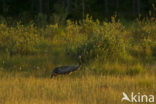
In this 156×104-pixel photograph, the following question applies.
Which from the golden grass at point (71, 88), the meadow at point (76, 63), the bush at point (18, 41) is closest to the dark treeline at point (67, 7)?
the bush at point (18, 41)

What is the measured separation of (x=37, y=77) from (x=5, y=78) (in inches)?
30.6

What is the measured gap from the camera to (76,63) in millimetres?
9141

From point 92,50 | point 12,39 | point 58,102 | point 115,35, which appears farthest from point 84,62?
point 58,102

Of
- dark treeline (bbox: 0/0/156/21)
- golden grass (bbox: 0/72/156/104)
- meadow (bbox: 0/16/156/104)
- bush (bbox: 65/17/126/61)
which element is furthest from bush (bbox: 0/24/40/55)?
dark treeline (bbox: 0/0/156/21)

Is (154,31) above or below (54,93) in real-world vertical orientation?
above

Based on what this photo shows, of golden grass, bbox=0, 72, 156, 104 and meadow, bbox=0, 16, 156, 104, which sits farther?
meadow, bbox=0, 16, 156, 104

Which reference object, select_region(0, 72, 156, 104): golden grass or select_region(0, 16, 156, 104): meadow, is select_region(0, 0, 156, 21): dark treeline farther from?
select_region(0, 72, 156, 104): golden grass

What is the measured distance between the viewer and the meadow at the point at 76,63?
5.91m

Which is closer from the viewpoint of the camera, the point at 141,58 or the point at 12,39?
the point at 141,58

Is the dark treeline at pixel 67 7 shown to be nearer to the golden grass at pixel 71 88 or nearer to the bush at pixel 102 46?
the bush at pixel 102 46

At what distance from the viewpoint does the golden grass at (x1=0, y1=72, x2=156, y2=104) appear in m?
5.53

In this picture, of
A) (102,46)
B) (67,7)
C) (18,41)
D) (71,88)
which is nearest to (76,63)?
(102,46)

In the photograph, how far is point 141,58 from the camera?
381 inches

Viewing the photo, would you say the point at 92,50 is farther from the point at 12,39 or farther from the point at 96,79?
the point at 12,39
